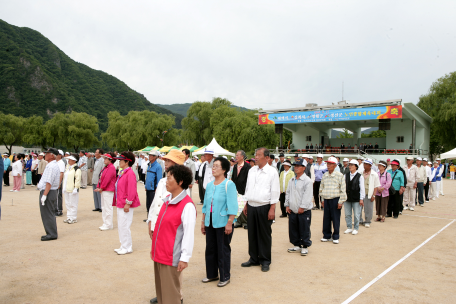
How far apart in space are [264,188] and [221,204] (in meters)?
0.98

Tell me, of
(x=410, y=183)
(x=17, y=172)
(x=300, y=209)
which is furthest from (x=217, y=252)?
(x=17, y=172)

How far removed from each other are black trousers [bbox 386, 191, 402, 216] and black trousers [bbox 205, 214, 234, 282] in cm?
750

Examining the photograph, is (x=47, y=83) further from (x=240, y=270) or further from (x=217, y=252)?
(x=217, y=252)

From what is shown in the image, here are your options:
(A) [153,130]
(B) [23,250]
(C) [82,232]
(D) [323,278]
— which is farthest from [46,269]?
(A) [153,130]

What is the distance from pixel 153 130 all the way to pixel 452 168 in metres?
43.2

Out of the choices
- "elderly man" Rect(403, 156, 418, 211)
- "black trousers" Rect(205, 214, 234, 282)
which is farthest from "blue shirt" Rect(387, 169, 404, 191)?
"black trousers" Rect(205, 214, 234, 282)

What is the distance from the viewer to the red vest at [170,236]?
2.78m

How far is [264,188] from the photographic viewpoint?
472 cm

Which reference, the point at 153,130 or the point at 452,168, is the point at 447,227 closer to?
the point at 452,168

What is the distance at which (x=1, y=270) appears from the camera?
4.50 metres

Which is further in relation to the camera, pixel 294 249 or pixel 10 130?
pixel 10 130

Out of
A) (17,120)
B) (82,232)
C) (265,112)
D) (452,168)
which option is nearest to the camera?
(82,232)

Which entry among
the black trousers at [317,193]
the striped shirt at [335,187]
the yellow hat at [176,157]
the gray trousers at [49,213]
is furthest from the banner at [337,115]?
the yellow hat at [176,157]

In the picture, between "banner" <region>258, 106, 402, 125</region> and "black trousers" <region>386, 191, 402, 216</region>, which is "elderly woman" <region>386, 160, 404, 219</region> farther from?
"banner" <region>258, 106, 402, 125</region>
